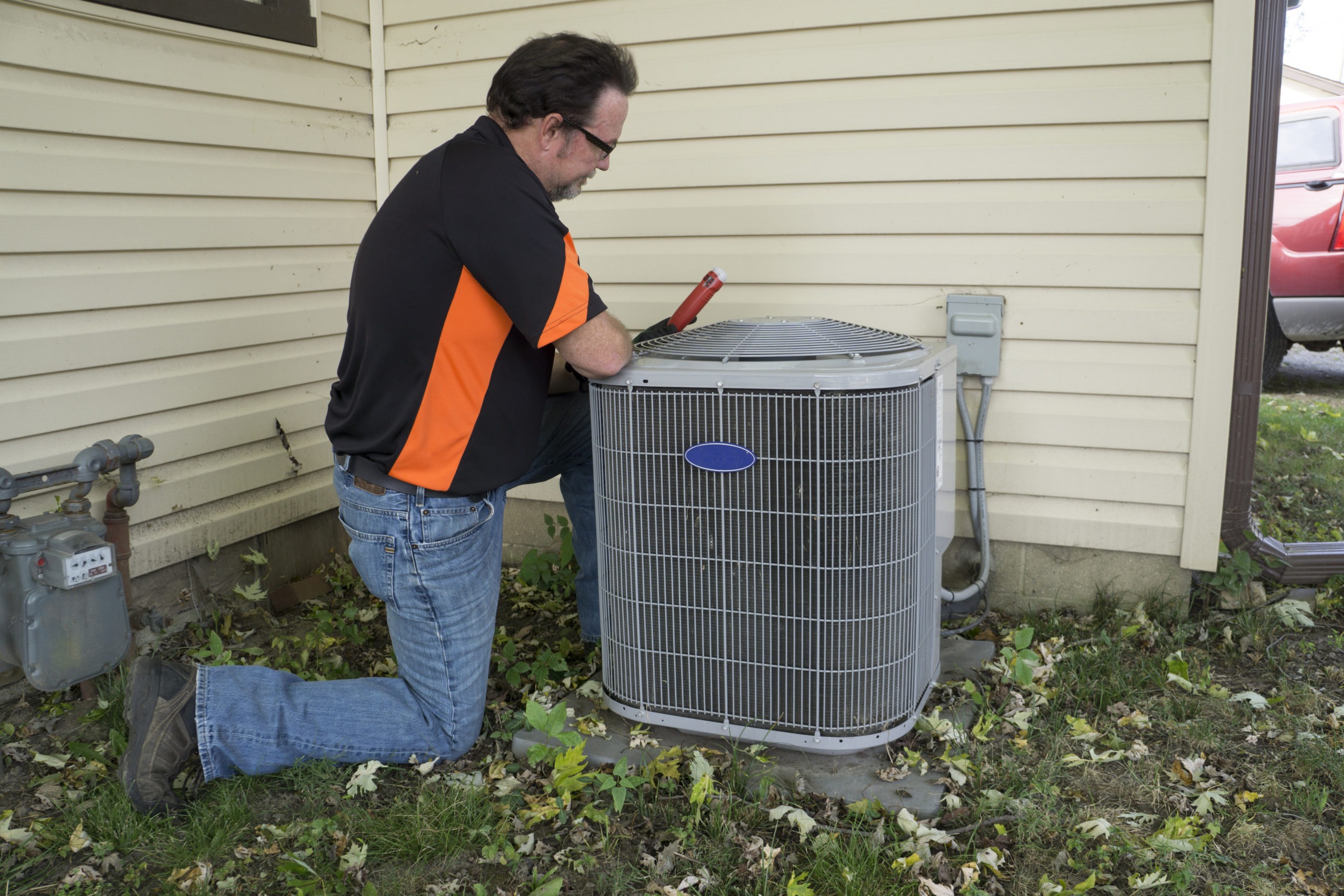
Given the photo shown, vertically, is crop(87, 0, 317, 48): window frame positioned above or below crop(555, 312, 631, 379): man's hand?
above

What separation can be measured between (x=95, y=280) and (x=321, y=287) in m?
0.91

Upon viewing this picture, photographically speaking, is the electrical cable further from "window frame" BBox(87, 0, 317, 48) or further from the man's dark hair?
"window frame" BBox(87, 0, 317, 48)

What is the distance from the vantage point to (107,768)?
2416 mm

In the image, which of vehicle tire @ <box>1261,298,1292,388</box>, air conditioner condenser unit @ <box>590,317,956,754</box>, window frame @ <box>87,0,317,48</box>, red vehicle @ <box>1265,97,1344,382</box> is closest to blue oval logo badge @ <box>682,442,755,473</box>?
air conditioner condenser unit @ <box>590,317,956,754</box>

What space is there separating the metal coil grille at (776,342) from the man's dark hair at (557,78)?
583 mm

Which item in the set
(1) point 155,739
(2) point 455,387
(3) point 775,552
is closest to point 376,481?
(2) point 455,387

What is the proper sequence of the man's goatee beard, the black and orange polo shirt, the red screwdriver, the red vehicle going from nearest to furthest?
the black and orange polo shirt, the man's goatee beard, the red screwdriver, the red vehicle

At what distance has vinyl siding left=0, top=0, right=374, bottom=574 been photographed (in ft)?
8.57

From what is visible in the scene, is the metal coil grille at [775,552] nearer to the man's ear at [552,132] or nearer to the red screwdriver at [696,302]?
the red screwdriver at [696,302]

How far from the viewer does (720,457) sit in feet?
7.22

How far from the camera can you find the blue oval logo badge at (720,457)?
219cm

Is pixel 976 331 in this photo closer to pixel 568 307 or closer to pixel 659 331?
pixel 659 331

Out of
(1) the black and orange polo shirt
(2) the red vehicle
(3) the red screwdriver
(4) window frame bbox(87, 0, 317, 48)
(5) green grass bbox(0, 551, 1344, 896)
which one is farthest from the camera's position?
(2) the red vehicle

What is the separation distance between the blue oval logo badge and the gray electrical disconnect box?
3.90 ft
